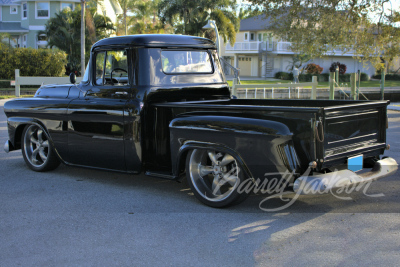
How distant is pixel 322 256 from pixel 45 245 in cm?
237

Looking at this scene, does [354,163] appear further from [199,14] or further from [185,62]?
[199,14]

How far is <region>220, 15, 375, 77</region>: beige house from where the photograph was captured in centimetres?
5103

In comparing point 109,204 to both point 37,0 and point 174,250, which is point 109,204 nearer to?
point 174,250

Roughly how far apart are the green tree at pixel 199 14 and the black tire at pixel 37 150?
38006 mm

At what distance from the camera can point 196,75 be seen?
6.45 meters

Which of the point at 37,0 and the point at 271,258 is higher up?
the point at 37,0

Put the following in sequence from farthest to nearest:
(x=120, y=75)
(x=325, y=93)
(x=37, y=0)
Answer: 1. (x=37, y=0)
2. (x=325, y=93)
3. (x=120, y=75)

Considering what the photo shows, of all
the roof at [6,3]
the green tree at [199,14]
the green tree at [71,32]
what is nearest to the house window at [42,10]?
the roof at [6,3]

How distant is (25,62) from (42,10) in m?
22.5

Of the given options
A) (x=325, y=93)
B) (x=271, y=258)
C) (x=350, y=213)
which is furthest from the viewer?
(x=325, y=93)

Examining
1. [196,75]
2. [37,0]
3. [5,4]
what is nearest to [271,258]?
[196,75]

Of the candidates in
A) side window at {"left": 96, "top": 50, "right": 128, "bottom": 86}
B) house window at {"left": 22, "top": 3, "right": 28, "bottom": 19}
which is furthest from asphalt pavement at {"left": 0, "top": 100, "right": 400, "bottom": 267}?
house window at {"left": 22, "top": 3, "right": 28, "bottom": 19}

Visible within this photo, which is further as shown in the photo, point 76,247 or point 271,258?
point 76,247

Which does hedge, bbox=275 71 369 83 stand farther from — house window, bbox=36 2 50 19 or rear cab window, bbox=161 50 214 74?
rear cab window, bbox=161 50 214 74
